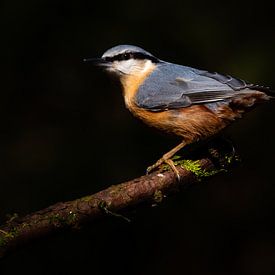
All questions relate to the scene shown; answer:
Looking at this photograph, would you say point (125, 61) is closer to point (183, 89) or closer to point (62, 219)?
point (183, 89)

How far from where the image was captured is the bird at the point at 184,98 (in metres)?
3.02

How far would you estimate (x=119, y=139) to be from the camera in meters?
4.31

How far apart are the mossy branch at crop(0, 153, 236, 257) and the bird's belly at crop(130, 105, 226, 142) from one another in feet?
1.38

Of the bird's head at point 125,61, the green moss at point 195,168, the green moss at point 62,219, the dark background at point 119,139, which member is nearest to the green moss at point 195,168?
the green moss at point 195,168

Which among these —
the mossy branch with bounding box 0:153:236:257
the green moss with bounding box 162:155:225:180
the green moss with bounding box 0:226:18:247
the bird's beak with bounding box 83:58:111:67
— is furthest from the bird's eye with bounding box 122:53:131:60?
the green moss with bounding box 0:226:18:247

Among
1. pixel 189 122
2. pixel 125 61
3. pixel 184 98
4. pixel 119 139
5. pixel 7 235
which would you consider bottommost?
pixel 119 139

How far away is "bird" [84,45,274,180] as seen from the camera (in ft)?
9.91

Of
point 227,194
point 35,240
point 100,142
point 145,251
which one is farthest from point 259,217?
point 35,240

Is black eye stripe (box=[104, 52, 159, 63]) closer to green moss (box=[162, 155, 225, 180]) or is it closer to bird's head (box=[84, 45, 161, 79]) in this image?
bird's head (box=[84, 45, 161, 79])

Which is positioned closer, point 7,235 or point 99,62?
point 7,235

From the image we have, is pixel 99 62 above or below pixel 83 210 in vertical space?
above

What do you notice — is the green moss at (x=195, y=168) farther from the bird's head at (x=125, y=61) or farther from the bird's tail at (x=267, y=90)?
the bird's head at (x=125, y=61)

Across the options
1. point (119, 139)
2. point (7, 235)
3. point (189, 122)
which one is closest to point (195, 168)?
point (189, 122)

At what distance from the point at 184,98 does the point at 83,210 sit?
1.00 m
